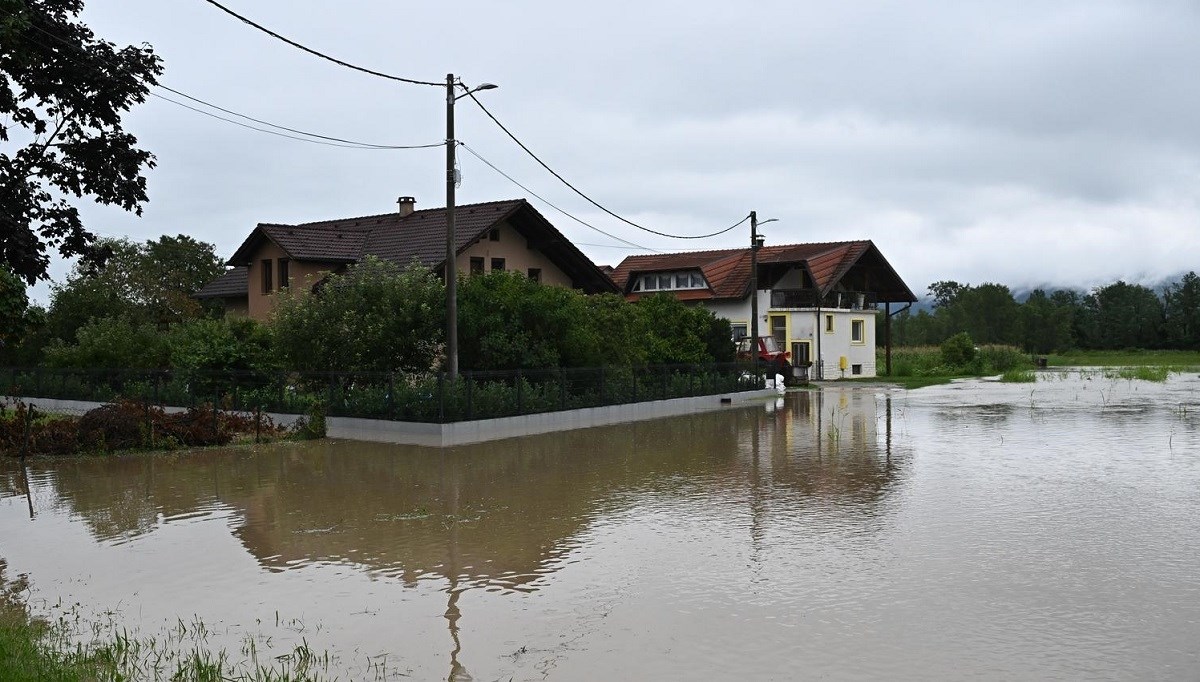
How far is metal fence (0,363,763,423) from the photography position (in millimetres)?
22703

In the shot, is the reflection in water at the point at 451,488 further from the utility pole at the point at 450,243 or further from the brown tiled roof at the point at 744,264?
the brown tiled roof at the point at 744,264

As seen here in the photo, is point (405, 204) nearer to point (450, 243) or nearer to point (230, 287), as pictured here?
point (230, 287)

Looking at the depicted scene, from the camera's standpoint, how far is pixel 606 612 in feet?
26.9

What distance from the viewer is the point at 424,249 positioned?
3628cm

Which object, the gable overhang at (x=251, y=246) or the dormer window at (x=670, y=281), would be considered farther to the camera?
the dormer window at (x=670, y=281)

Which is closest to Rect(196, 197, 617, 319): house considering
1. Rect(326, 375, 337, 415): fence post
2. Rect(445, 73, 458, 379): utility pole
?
Rect(326, 375, 337, 415): fence post

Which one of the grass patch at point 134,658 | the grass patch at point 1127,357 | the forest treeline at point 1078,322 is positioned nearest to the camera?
the grass patch at point 134,658

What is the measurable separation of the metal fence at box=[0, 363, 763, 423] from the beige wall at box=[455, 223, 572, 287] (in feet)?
23.5

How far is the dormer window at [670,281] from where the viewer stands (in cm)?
5597

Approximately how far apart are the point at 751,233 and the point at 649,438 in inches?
684

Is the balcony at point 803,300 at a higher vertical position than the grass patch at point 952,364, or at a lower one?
higher

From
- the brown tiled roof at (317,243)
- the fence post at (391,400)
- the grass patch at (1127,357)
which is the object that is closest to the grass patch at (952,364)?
the grass patch at (1127,357)

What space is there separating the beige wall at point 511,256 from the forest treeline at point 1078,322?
7073 cm

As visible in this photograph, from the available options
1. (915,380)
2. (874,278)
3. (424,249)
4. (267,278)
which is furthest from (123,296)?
(874,278)
